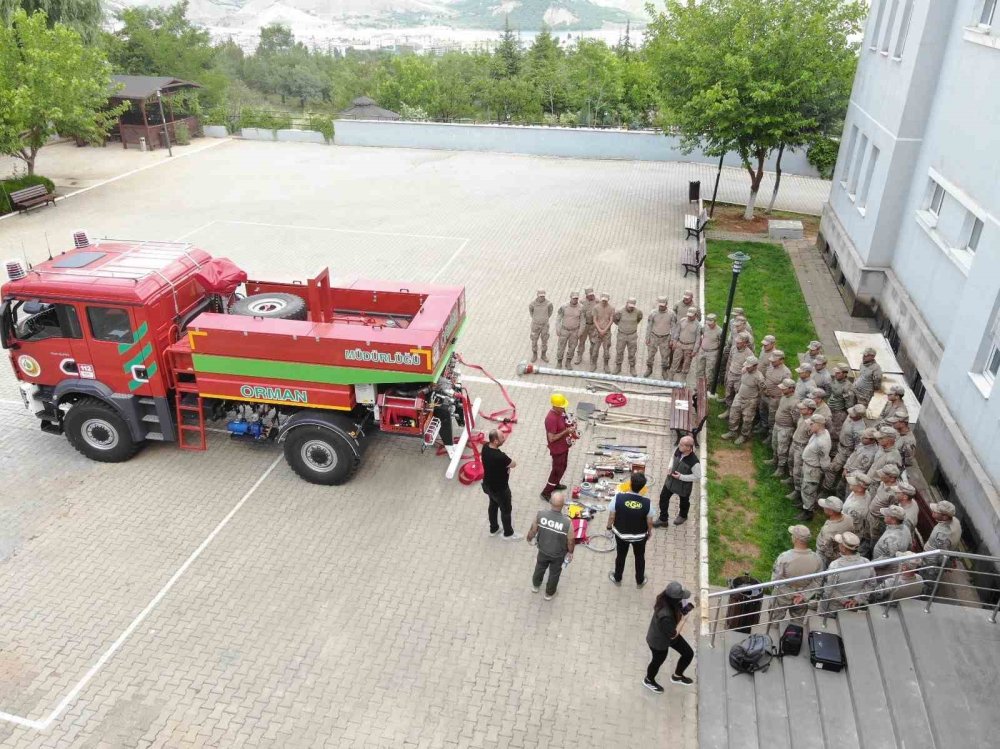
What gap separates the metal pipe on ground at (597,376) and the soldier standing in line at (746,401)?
4.93 ft

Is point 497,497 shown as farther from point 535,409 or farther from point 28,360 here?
point 28,360

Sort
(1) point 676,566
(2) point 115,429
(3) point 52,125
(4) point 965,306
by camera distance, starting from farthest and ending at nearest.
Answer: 1. (3) point 52,125
2. (2) point 115,429
3. (4) point 965,306
4. (1) point 676,566

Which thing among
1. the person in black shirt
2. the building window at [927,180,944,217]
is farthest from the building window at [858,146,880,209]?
the person in black shirt

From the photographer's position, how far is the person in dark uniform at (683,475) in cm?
878

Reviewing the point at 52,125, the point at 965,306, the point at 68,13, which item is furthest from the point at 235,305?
the point at 68,13

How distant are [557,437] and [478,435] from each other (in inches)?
68.5

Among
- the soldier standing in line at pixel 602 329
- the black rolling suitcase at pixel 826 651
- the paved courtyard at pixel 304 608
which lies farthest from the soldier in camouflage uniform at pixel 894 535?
the soldier standing in line at pixel 602 329

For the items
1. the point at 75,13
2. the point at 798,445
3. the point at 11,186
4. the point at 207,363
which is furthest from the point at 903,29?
the point at 75,13

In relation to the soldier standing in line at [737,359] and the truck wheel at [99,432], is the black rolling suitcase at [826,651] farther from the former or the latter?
the truck wheel at [99,432]

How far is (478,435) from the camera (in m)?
10.8

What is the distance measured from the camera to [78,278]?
990 centimetres

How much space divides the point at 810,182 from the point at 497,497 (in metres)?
22.1

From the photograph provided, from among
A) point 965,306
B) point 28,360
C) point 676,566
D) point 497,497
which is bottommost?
point 676,566

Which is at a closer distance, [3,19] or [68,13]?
[3,19]
